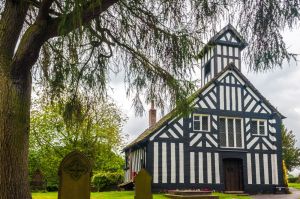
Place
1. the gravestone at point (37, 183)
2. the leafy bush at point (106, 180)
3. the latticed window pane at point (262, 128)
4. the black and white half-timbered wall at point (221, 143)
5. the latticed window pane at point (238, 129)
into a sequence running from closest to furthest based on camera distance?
the black and white half-timbered wall at point (221, 143)
the latticed window pane at point (238, 129)
the gravestone at point (37, 183)
the latticed window pane at point (262, 128)
the leafy bush at point (106, 180)

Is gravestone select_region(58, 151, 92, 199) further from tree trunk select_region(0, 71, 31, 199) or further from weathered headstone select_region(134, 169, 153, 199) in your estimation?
weathered headstone select_region(134, 169, 153, 199)

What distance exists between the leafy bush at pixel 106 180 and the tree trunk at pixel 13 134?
22.4 m

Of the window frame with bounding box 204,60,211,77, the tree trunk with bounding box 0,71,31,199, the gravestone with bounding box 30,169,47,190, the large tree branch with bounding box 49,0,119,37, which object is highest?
the window frame with bounding box 204,60,211,77

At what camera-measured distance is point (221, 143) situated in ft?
73.4

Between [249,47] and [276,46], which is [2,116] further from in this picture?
[276,46]

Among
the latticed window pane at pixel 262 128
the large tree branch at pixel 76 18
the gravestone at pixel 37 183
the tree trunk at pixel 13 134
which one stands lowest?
the gravestone at pixel 37 183

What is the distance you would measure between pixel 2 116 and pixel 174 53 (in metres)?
2.65

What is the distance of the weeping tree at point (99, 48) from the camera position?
447cm

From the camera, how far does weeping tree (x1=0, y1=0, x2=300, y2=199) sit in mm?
4473

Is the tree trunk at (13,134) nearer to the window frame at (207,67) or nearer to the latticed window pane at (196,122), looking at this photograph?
the latticed window pane at (196,122)

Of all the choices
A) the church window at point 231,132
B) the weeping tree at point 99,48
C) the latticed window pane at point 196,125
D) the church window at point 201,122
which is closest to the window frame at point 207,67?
the church window at point 231,132

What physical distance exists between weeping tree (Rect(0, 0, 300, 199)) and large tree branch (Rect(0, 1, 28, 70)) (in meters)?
0.01

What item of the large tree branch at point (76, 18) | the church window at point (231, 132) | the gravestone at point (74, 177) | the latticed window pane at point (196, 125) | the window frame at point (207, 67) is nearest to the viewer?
the large tree branch at point (76, 18)

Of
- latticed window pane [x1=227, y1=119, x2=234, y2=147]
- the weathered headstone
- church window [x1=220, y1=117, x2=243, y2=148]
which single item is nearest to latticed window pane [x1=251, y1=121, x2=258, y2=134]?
church window [x1=220, y1=117, x2=243, y2=148]
